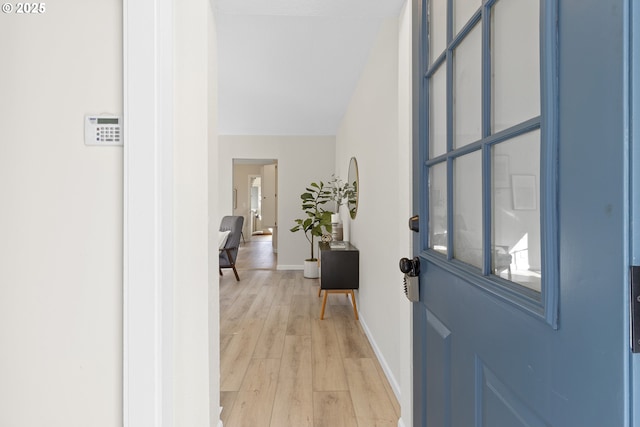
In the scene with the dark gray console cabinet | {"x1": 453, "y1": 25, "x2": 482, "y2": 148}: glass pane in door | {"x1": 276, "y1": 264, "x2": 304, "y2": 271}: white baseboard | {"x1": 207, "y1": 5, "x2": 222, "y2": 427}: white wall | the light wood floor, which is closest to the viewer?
{"x1": 453, "y1": 25, "x2": 482, "y2": 148}: glass pane in door

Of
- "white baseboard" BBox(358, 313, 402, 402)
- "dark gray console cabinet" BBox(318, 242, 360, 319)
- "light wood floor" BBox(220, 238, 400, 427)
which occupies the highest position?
"dark gray console cabinet" BBox(318, 242, 360, 319)

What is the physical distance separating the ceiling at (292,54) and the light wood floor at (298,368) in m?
2.18

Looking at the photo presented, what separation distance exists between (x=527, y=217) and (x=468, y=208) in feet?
0.80

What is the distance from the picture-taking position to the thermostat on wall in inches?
42.1

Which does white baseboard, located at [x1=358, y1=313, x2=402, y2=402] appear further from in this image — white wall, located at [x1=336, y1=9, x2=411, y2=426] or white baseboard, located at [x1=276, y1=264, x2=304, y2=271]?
white baseboard, located at [x1=276, y1=264, x2=304, y2=271]

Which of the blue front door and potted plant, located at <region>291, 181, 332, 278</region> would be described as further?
potted plant, located at <region>291, 181, 332, 278</region>

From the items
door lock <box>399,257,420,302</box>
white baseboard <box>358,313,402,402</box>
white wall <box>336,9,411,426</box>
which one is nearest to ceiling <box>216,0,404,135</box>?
white wall <box>336,9,411,426</box>

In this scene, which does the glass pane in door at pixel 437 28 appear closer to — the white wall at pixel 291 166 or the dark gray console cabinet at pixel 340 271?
the dark gray console cabinet at pixel 340 271

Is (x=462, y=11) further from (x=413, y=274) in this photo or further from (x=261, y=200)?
(x=261, y=200)

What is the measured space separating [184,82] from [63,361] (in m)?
1.05

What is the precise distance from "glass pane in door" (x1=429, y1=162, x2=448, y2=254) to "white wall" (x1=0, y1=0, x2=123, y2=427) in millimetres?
1004

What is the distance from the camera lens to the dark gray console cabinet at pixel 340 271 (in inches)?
134

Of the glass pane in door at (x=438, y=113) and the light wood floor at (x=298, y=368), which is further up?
the glass pane in door at (x=438, y=113)

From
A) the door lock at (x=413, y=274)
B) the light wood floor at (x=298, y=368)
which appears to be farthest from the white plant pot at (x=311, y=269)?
the door lock at (x=413, y=274)
